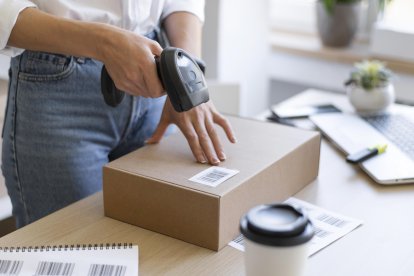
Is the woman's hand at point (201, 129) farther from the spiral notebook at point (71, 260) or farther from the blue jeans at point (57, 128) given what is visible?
the spiral notebook at point (71, 260)

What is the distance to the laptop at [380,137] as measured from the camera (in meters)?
1.30

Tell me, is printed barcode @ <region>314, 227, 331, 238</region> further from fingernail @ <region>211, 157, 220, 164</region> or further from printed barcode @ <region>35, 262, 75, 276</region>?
printed barcode @ <region>35, 262, 75, 276</region>

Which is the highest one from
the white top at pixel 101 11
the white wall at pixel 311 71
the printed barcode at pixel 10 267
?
the white top at pixel 101 11

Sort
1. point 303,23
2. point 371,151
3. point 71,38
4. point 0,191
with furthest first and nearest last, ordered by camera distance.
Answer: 1. point 303,23
2. point 0,191
3. point 371,151
4. point 71,38

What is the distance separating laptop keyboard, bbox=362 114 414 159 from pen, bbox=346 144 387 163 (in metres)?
0.06

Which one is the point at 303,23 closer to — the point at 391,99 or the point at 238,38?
the point at 238,38

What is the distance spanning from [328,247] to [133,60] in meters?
0.42

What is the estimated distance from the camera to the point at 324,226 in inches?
43.2

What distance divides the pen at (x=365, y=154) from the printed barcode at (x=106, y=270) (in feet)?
1.98

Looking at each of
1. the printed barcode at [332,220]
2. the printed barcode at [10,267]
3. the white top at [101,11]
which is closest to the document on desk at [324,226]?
the printed barcode at [332,220]

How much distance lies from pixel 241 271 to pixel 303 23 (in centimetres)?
203

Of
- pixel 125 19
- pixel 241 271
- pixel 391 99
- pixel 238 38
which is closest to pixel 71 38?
pixel 125 19

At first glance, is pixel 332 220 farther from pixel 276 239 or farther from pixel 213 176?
pixel 276 239

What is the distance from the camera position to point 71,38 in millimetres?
1087
